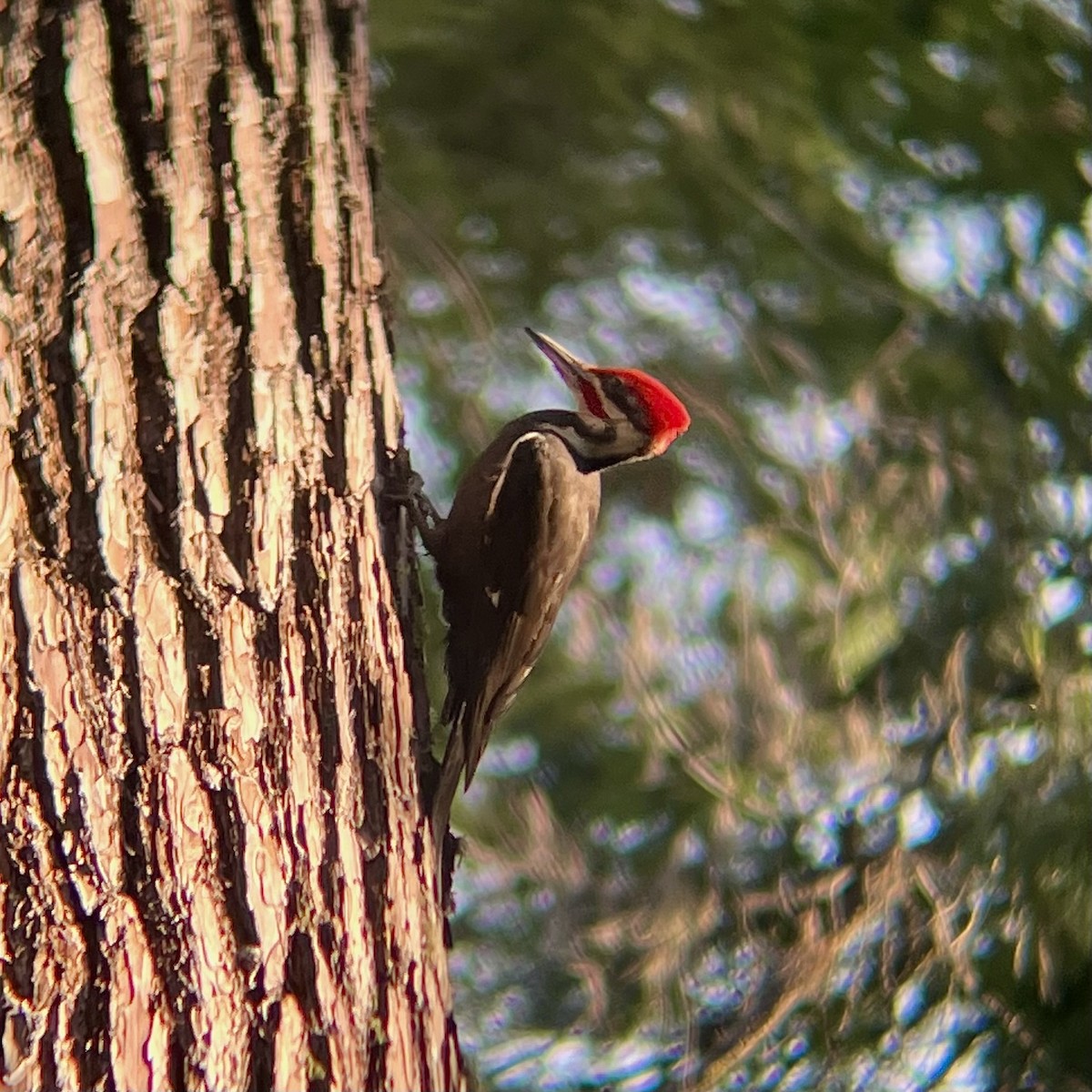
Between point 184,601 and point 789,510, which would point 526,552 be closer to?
point 789,510

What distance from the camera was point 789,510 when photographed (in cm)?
137

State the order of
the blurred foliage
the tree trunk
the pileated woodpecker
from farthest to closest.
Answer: the blurred foliage
the pileated woodpecker
the tree trunk

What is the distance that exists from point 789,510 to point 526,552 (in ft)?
1.15

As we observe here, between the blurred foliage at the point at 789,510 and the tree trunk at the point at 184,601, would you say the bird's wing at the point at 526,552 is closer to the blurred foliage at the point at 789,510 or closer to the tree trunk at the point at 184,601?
the blurred foliage at the point at 789,510

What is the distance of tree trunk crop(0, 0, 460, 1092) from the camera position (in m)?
0.73

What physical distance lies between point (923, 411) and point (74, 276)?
1016mm

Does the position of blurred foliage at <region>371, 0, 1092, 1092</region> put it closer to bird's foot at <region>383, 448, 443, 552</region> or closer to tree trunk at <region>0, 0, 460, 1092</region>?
bird's foot at <region>383, 448, 443, 552</region>

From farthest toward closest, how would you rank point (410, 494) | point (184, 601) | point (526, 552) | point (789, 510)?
point (789, 510)
point (526, 552)
point (410, 494)
point (184, 601)

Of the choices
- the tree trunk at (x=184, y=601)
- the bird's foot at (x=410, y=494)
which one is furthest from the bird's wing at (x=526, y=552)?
the tree trunk at (x=184, y=601)

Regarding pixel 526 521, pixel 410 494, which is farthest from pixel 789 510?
pixel 410 494

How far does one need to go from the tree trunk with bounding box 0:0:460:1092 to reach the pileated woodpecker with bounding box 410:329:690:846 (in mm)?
283

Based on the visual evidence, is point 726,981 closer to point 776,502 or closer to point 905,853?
point 905,853

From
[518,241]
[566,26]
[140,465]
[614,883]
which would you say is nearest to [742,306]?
[518,241]

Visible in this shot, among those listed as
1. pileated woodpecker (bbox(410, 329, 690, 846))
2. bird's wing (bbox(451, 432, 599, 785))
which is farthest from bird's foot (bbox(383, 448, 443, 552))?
bird's wing (bbox(451, 432, 599, 785))
